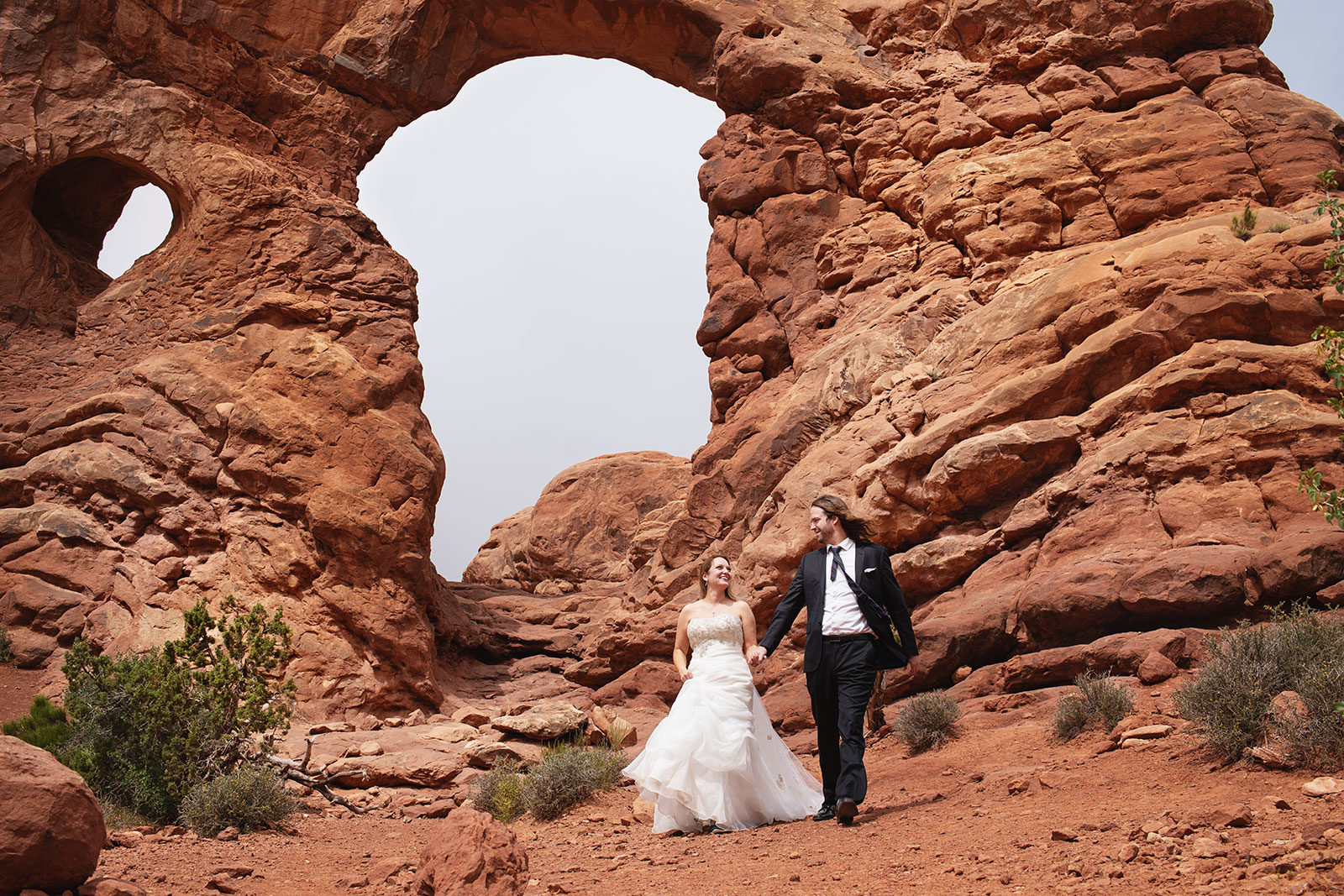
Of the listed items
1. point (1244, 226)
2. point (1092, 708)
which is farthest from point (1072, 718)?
point (1244, 226)

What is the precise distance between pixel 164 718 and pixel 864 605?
5874 millimetres

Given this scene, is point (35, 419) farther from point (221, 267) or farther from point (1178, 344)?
point (1178, 344)

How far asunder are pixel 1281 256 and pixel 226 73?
17.8m

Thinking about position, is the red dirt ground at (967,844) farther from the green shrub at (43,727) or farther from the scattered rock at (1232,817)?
the green shrub at (43,727)

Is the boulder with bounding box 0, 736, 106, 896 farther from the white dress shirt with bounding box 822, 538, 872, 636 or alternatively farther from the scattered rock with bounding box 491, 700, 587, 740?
the scattered rock with bounding box 491, 700, 587, 740

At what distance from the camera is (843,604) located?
6602 millimetres

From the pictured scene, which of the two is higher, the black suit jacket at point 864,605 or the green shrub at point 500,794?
the black suit jacket at point 864,605

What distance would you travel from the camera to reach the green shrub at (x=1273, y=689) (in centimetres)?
495

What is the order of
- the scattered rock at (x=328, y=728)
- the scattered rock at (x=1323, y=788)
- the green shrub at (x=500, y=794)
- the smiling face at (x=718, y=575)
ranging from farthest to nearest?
1. the scattered rock at (x=328, y=728)
2. the green shrub at (x=500, y=794)
3. the smiling face at (x=718, y=575)
4. the scattered rock at (x=1323, y=788)

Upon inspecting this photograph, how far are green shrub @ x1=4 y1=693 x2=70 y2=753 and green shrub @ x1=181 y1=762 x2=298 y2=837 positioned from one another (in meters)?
1.97

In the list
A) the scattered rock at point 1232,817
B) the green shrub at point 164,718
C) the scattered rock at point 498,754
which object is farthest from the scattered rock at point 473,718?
the scattered rock at point 1232,817

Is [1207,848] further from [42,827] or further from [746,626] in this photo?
[42,827]

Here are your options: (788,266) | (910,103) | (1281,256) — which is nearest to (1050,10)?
(910,103)

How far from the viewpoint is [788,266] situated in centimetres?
1762
